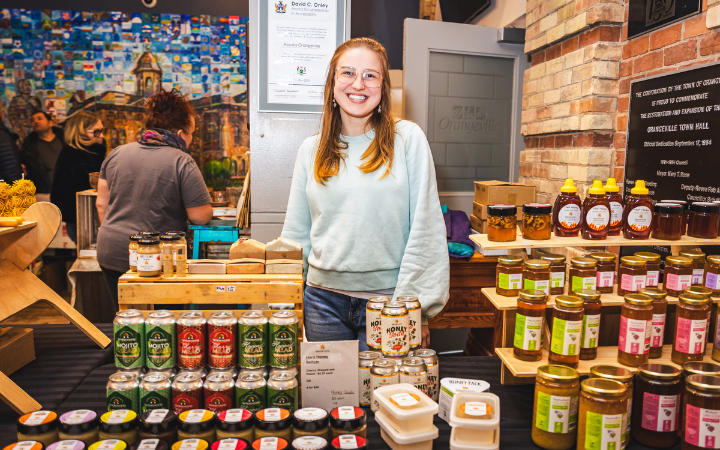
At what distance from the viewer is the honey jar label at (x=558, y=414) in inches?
45.6

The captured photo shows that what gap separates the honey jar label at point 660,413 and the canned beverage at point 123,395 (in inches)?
47.3

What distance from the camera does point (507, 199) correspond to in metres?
3.03

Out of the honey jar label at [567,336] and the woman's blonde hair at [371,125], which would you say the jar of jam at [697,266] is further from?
the woman's blonde hair at [371,125]

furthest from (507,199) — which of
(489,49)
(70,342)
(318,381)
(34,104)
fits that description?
(34,104)

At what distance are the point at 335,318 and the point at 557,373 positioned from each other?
2.50 feet

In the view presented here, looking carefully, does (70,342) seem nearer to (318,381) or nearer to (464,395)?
(318,381)

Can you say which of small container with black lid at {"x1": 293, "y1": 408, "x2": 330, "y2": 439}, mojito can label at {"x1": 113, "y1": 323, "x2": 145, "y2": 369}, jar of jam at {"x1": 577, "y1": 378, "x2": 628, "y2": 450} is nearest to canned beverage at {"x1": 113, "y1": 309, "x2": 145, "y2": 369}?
mojito can label at {"x1": 113, "y1": 323, "x2": 145, "y2": 369}

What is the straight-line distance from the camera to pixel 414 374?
1286mm

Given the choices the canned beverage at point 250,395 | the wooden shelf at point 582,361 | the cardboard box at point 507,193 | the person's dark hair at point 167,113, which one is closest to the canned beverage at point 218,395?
the canned beverage at point 250,395

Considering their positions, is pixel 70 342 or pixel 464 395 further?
pixel 70 342

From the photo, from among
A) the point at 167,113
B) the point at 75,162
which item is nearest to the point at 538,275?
the point at 167,113

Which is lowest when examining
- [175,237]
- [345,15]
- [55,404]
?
[55,404]

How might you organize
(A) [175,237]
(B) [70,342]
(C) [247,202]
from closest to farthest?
(A) [175,237] → (B) [70,342] → (C) [247,202]

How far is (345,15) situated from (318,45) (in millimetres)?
222
